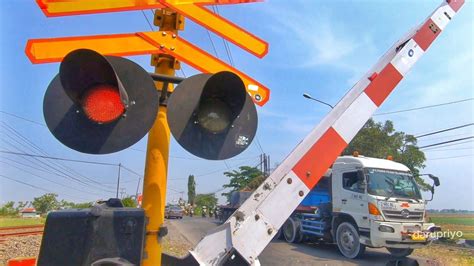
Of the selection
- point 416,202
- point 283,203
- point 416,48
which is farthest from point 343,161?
point 283,203

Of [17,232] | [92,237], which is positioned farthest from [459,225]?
[92,237]

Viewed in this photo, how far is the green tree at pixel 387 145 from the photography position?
2742 cm

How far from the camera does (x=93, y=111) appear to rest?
1.67 m

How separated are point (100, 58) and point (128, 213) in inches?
27.9

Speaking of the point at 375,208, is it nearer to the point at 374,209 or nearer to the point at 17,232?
the point at 374,209

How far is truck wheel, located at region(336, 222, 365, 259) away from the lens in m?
10.4

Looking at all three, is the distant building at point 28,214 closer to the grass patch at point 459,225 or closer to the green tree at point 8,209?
Answer: the green tree at point 8,209

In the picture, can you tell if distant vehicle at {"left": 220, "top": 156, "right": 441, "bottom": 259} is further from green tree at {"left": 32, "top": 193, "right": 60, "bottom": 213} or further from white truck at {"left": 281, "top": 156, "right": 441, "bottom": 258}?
green tree at {"left": 32, "top": 193, "right": 60, "bottom": 213}

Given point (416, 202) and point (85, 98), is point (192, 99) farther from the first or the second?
point (416, 202)

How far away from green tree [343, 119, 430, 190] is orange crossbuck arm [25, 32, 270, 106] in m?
26.3

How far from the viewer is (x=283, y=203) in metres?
2.49

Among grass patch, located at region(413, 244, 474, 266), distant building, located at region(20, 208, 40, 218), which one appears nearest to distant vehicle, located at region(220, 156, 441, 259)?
grass patch, located at region(413, 244, 474, 266)

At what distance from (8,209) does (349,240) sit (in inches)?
2237

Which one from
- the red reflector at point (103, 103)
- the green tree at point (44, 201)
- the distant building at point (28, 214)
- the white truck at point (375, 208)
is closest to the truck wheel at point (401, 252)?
the white truck at point (375, 208)
